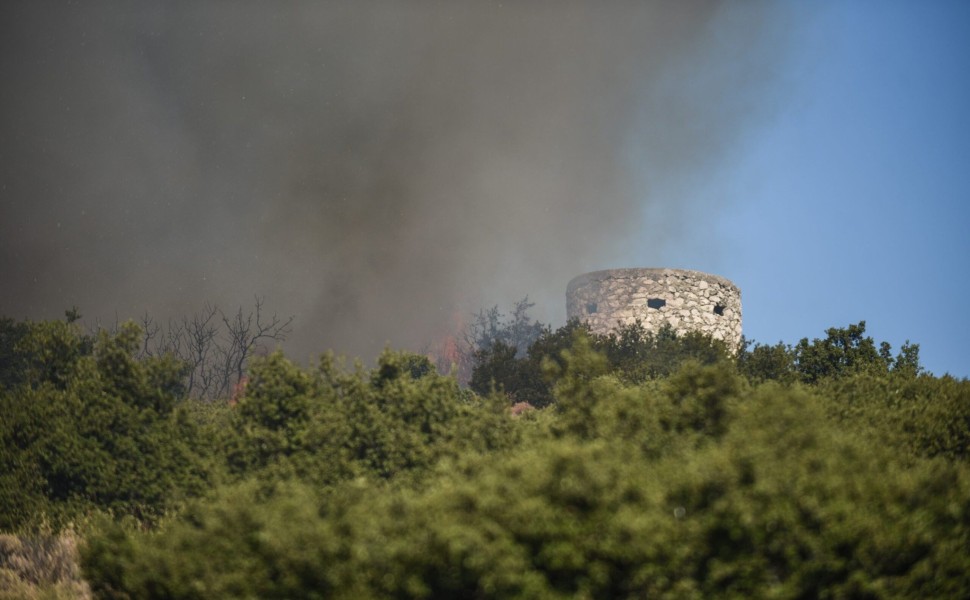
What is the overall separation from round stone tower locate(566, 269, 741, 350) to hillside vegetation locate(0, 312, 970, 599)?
21.2 m

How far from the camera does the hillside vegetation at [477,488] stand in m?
8.41

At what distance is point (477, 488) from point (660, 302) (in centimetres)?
3284

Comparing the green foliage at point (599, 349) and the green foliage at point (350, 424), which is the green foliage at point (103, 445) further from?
the green foliage at point (599, 349)

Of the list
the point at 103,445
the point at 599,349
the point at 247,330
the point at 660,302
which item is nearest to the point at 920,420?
the point at 103,445

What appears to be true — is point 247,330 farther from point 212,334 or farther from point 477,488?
point 477,488

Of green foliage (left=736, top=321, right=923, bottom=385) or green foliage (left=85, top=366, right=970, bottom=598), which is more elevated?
green foliage (left=736, top=321, right=923, bottom=385)

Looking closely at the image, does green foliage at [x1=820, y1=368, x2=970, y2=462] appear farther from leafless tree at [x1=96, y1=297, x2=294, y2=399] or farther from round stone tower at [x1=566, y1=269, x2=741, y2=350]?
leafless tree at [x1=96, y1=297, x2=294, y2=399]

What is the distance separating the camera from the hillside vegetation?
841 cm

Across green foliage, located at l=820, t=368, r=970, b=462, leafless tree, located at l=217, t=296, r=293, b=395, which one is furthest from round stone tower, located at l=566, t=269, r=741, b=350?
green foliage, located at l=820, t=368, r=970, b=462

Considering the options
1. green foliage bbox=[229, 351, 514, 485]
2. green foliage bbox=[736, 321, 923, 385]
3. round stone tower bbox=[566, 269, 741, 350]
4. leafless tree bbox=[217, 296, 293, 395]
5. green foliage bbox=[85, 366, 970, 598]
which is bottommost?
green foliage bbox=[85, 366, 970, 598]

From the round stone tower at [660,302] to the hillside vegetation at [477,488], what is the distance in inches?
836

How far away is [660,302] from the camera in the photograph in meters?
40.6

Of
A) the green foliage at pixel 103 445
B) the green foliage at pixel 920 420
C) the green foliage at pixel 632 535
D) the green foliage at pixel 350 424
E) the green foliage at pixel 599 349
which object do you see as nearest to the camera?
the green foliage at pixel 632 535

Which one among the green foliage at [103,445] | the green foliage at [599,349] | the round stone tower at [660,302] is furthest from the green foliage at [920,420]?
the round stone tower at [660,302]
